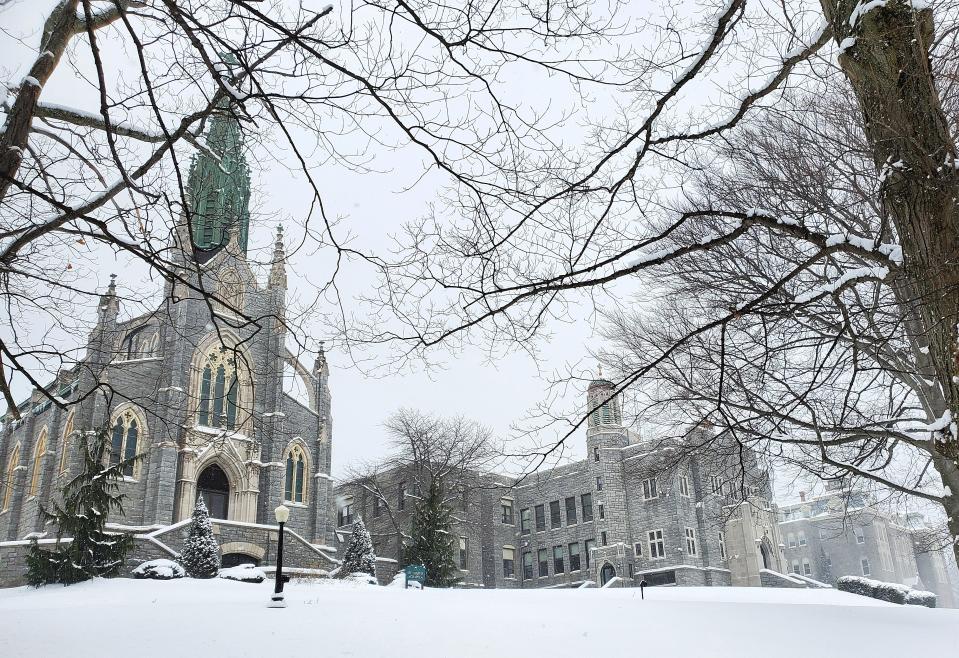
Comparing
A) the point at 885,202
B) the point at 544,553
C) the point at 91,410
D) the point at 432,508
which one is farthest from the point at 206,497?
the point at 885,202

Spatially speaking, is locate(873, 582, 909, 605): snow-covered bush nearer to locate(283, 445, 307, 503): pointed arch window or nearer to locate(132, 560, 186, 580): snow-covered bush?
locate(132, 560, 186, 580): snow-covered bush

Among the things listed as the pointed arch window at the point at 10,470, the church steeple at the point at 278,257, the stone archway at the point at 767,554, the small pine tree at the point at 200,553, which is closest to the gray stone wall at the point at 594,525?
the stone archway at the point at 767,554

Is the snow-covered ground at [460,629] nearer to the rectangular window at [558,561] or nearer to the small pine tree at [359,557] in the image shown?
the small pine tree at [359,557]

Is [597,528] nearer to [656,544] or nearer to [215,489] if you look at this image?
[656,544]

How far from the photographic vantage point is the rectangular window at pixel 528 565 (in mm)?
49625

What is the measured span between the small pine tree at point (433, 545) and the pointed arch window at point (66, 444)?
13.8 metres

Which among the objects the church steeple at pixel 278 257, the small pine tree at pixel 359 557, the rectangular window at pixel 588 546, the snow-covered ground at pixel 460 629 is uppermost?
the church steeple at pixel 278 257

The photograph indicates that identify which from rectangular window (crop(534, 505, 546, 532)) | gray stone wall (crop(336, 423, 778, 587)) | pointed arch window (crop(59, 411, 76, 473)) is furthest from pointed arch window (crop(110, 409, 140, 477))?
rectangular window (crop(534, 505, 546, 532))

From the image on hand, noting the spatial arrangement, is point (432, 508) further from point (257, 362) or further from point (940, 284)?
point (940, 284)

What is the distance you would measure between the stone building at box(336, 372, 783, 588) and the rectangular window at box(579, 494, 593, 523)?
0.20 ft

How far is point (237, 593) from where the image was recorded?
53.2 feet

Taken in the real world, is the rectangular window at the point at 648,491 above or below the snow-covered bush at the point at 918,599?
above

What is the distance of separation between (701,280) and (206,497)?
2797 centimetres

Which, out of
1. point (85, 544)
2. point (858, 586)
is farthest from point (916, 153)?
point (858, 586)
